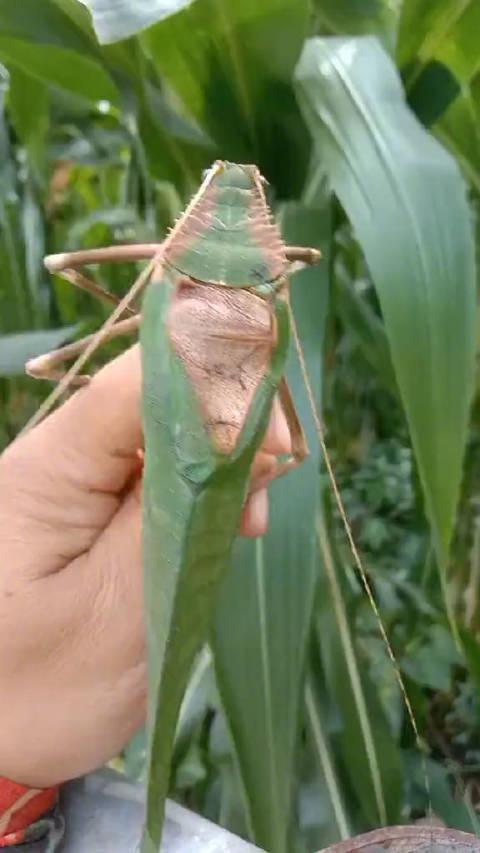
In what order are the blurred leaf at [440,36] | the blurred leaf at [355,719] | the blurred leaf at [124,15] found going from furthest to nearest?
1. the blurred leaf at [355,719]
2. the blurred leaf at [440,36]
3. the blurred leaf at [124,15]

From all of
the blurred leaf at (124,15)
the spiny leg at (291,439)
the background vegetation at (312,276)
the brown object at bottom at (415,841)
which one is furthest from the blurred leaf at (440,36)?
the brown object at bottom at (415,841)

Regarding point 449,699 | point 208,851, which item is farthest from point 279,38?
point 449,699

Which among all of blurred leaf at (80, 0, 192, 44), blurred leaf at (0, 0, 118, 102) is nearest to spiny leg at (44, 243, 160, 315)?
blurred leaf at (80, 0, 192, 44)

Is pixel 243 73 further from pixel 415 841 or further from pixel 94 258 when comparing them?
pixel 415 841

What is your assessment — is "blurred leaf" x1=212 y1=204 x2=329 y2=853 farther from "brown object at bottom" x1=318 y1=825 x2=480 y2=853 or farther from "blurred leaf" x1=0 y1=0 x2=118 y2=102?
"blurred leaf" x1=0 y1=0 x2=118 y2=102

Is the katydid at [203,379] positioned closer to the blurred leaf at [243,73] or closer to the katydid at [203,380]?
the katydid at [203,380]

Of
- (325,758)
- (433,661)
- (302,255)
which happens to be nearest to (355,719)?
(325,758)
